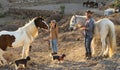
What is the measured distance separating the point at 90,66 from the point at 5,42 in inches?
126

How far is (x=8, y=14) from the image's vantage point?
100 feet

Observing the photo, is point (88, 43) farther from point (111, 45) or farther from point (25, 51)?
point (25, 51)

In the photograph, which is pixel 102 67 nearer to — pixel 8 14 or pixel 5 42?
pixel 5 42

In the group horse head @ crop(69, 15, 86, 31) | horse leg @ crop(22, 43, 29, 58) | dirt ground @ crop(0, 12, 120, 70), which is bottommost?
→ dirt ground @ crop(0, 12, 120, 70)

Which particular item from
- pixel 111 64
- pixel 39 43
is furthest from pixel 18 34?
pixel 39 43

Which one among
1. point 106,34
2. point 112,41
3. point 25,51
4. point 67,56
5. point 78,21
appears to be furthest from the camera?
point 67,56

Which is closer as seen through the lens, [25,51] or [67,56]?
[25,51]

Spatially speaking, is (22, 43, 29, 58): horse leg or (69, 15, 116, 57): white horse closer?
(69, 15, 116, 57): white horse

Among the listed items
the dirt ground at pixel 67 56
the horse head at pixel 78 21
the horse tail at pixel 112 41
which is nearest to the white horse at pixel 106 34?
the horse tail at pixel 112 41

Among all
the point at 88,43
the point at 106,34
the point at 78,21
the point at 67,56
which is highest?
Answer: the point at 78,21

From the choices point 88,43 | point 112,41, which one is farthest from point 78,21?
point 112,41

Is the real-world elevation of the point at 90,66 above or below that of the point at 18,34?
below

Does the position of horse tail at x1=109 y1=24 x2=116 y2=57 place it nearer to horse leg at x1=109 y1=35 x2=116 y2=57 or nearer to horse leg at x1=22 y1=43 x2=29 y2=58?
horse leg at x1=109 y1=35 x2=116 y2=57

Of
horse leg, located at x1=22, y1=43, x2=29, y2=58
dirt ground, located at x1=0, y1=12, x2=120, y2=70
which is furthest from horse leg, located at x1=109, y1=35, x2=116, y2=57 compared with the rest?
horse leg, located at x1=22, y1=43, x2=29, y2=58
